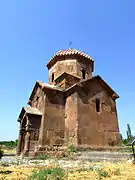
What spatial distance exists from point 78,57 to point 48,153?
9.87m

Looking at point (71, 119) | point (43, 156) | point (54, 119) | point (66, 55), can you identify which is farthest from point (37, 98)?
point (43, 156)

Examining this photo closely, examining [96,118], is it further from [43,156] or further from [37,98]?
[37,98]

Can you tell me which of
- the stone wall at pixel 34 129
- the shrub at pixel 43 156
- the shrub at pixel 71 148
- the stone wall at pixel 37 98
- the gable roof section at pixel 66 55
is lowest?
the shrub at pixel 43 156

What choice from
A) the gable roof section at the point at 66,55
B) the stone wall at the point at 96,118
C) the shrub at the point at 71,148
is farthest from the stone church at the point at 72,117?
the gable roof section at the point at 66,55

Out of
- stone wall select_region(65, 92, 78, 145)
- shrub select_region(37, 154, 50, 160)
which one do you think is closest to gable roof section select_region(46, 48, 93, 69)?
stone wall select_region(65, 92, 78, 145)

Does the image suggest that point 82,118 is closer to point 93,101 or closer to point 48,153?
point 93,101

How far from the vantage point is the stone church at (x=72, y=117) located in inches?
436

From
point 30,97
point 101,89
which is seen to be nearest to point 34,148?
point 30,97

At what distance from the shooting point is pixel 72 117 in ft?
37.8

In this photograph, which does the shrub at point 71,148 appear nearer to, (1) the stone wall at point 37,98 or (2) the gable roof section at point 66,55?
(1) the stone wall at point 37,98

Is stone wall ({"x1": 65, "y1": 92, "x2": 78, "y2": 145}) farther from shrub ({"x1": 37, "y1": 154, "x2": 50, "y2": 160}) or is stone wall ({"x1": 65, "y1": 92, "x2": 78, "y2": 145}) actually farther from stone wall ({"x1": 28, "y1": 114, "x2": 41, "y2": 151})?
stone wall ({"x1": 28, "y1": 114, "x2": 41, "y2": 151})

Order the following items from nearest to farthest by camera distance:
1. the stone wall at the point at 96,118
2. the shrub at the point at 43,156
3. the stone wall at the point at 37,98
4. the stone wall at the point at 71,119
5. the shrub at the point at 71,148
Result: the shrub at the point at 43,156 → the shrub at the point at 71,148 → the stone wall at the point at 71,119 → the stone wall at the point at 96,118 → the stone wall at the point at 37,98

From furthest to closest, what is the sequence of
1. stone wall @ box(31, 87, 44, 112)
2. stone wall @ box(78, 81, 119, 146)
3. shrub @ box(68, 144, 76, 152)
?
stone wall @ box(31, 87, 44, 112) < stone wall @ box(78, 81, 119, 146) < shrub @ box(68, 144, 76, 152)

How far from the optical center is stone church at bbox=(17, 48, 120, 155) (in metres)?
11.1
